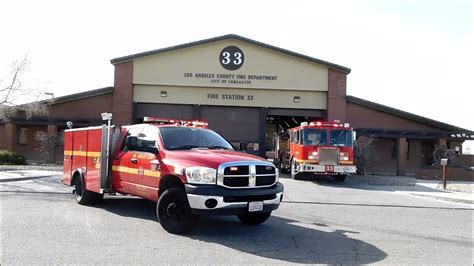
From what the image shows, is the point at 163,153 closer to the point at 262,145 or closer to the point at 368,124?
the point at 262,145

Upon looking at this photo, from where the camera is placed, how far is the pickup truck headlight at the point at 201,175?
737cm

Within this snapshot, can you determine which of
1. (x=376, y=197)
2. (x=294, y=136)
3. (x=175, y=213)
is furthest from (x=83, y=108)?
(x=175, y=213)

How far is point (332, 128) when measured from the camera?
1936cm

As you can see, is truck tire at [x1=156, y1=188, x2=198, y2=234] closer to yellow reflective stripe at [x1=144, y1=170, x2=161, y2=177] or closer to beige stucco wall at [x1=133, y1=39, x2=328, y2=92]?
yellow reflective stripe at [x1=144, y1=170, x2=161, y2=177]

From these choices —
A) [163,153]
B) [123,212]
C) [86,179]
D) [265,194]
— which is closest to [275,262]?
[265,194]

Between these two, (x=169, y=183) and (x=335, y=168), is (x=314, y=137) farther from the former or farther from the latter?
(x=169, y=183)

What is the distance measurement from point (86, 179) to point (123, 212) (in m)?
1.38

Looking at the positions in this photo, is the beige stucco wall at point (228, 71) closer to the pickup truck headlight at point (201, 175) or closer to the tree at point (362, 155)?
the tree at point (362, 155)

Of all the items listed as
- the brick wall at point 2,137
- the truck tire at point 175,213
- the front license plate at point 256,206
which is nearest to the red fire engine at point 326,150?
the front license plate at point 256,206

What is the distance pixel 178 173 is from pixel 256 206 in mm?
1462

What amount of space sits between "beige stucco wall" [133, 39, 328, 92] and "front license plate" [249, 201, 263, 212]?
2066cm

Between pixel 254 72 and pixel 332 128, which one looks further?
pixel 254 72

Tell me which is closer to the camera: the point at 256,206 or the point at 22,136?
the point at 256,206

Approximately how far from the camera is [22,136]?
2961 cm
